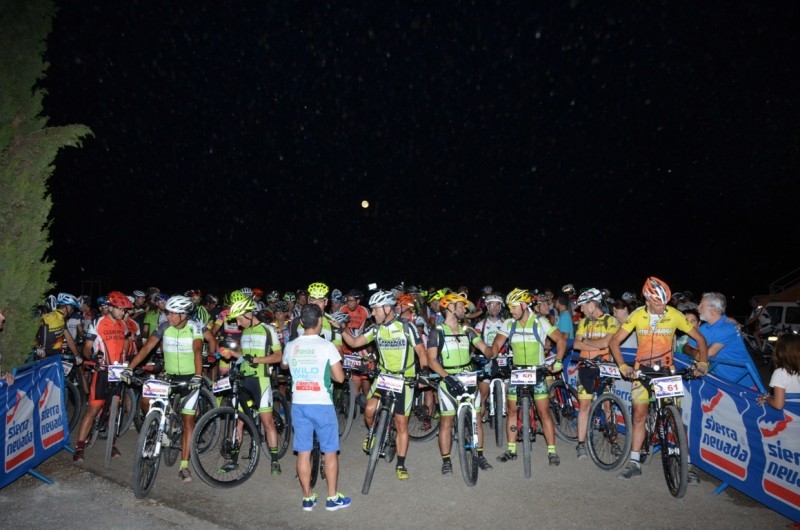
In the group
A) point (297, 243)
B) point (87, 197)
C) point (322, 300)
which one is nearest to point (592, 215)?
point (297, 243)

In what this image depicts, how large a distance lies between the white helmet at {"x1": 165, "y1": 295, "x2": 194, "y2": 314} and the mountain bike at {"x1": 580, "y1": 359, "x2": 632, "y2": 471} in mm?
5220

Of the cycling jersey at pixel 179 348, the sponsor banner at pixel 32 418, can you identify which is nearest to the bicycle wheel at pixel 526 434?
the cycling jersey at pixel 179 348

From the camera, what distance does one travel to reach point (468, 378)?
6738 millimetres

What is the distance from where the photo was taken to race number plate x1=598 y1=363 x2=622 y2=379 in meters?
6.93

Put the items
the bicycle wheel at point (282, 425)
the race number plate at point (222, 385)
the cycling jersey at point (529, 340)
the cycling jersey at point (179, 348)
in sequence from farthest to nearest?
the bicycle wheel at point (282, 425) < the cycling jersey at point (529, 340) < the cycling jersey at point (179, 348) < the race number plate at point (222, 385)

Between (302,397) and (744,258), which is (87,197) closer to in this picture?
(302,397)

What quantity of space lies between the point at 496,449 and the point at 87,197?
33415mm

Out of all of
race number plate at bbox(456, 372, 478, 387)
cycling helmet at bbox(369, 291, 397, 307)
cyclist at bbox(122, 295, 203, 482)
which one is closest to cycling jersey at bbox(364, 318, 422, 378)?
cycling helmet at bbox(369, 291, 397, 307)

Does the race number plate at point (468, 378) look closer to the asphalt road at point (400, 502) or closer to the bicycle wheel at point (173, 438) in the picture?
the asphalt road at point (400, 502)

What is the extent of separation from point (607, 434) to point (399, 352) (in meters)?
3.07

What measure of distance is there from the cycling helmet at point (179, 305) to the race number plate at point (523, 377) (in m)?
4.23

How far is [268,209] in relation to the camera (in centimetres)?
4441

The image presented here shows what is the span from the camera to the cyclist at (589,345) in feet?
24.9

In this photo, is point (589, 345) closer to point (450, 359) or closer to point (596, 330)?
point (596, 330)
